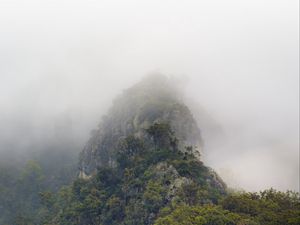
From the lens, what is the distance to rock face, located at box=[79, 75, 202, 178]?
388 ft

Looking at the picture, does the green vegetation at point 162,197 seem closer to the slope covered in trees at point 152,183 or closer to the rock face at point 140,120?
the slope covered in trees at point 152,183

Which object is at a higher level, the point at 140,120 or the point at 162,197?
the point at 140,120

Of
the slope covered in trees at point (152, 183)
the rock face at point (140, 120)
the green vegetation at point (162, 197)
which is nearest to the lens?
the green vegetation at point (162, 197)

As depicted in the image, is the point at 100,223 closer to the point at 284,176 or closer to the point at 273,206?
the point at 273,206

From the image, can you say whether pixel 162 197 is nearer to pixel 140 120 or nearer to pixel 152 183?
pixel 152 183

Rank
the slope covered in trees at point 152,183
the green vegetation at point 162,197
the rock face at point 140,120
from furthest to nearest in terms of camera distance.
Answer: the rock face at point 140,120 → the slope covered in trees at point 152,183 → the green vegetation at point 162,197

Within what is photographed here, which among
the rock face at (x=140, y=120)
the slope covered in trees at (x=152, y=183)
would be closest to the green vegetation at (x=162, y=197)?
the slope covered in trees at (x=152, y=183)

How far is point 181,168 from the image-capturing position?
92938mm

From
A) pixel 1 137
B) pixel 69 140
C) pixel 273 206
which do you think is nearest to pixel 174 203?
pixel 273 206

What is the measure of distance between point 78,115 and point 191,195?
116202mm

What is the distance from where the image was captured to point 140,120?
121m

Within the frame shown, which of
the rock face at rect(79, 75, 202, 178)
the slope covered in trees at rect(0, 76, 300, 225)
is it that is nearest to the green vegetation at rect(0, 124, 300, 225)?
the slope covered in trees at rect(0, 76, 300, 225)

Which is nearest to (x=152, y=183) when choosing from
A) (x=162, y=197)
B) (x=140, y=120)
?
(x=162, y=197)

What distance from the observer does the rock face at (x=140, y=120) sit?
118 metres
